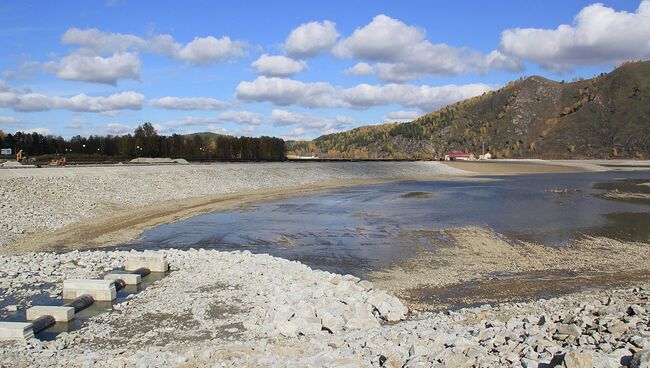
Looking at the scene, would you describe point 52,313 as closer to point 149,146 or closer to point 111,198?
point 111,198

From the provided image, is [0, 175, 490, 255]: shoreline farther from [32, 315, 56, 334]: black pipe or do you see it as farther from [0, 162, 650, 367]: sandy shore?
[32, 315, 56, 334]: black pipe

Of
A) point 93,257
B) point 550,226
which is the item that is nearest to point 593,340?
point 93,257

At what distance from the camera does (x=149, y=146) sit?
11144 centimetres

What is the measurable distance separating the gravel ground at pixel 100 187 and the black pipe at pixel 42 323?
13.1 m

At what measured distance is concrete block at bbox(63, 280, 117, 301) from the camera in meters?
13.4

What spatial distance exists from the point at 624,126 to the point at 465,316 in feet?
592

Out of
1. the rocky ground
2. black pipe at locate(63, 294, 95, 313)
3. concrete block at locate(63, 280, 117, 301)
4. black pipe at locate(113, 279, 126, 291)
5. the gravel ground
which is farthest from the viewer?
the gravel ground

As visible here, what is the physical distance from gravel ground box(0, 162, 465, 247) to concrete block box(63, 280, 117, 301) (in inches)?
436

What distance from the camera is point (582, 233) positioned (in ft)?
83.0

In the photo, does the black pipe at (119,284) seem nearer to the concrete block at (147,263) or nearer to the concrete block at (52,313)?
the concrete block at (147,263)

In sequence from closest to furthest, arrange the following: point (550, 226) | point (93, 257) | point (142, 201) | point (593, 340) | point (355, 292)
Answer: point (593, 340) → point (355, 292) → point (93, 257) → point (550, 226) → point (142, 201)

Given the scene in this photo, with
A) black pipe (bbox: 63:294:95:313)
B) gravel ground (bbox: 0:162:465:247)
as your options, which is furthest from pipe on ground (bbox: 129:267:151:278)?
gravel ground (bbox: 0:162:465:247)

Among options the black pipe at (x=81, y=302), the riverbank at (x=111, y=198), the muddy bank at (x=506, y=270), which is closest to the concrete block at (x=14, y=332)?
the black pipe at (x=81, y=302)

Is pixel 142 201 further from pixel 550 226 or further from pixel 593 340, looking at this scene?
pixel 593 340
